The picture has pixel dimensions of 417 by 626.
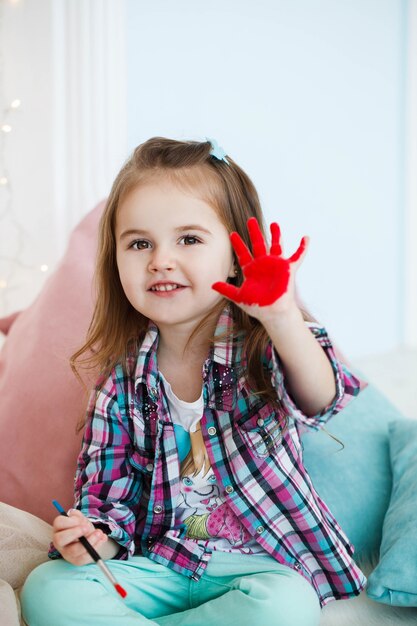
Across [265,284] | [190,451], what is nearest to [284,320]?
[265,284]

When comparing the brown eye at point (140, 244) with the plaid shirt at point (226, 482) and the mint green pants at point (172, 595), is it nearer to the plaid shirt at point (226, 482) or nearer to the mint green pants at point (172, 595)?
the plaid shirt at point (226, 482)

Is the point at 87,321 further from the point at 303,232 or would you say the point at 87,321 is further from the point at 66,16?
the point at 303,232

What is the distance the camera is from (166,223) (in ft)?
3.53

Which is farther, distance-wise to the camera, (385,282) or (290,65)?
(385,282)

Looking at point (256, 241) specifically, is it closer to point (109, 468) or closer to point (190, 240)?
point (190, 240)

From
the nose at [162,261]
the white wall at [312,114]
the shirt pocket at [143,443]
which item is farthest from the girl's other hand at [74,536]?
the white wall at [312,114]

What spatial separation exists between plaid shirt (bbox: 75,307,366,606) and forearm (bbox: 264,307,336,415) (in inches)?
4.0

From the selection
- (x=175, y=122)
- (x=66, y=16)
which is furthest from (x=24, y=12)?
(x=175, y=122)

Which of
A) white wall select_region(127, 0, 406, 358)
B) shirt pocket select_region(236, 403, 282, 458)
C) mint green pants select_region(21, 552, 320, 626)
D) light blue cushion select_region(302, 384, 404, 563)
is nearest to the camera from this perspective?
mint green pants select_region(21, 552, 320, 626)

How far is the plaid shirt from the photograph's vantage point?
109cm

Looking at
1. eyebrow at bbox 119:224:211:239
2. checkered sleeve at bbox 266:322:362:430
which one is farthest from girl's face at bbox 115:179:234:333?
checkered sleeve at bbox 266:322:362:430

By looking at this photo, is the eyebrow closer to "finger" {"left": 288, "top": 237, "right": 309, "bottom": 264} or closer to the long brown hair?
the long brown hair

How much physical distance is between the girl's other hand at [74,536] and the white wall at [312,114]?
1.35m

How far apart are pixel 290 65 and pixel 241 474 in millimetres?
1664
